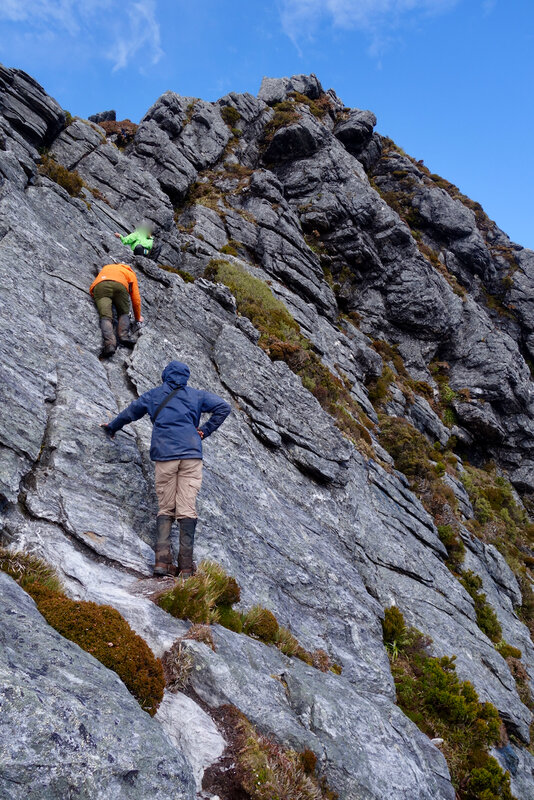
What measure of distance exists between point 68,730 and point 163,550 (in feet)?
11.8

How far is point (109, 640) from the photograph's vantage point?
4785 mm

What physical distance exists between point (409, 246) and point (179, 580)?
3786 centimetres

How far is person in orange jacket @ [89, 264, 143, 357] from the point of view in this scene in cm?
1216

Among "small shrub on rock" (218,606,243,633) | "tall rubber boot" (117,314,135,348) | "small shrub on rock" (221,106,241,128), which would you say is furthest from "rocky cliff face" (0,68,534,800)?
Answer: "small shrub on rock" (221,106,241,128)

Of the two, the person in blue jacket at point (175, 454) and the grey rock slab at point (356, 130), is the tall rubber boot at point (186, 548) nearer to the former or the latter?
the person in blue jacket at point (175, 454)

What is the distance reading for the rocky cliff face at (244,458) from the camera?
5273 millimetres

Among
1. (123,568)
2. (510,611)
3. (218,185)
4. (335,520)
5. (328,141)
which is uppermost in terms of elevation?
(328,141)

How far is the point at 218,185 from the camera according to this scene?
34.7m

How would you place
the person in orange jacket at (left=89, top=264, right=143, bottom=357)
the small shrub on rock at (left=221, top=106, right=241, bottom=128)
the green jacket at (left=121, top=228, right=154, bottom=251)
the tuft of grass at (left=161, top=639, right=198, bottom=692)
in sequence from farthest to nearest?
the small shrub on rock at (left=221, top=106, right=241, bottom=128) < the green jacket at (left=121, top=228, right=154, bottom=251) < the person in orange jacket at (left=89, top=264, right=143, bottom=357) < the tuft of grass at (left=161, top=639, right=198, bottom=692)

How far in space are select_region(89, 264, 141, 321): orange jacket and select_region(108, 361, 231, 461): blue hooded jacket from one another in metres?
5.54

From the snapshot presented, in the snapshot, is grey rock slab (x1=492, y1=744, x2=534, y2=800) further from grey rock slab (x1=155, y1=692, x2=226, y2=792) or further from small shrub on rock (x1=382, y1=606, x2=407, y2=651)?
grey rock slab (x1=155, y1=692, x2=226, y2=792)

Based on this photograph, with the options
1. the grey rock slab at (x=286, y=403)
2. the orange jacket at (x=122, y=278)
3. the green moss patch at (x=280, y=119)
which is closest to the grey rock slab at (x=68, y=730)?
the orange jacket at (x=122, y=278)

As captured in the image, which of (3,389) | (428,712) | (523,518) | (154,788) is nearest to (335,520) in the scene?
(428,712)

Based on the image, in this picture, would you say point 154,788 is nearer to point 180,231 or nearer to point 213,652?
point 213,652
